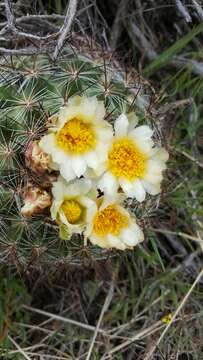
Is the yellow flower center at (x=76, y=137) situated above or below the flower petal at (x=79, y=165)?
above

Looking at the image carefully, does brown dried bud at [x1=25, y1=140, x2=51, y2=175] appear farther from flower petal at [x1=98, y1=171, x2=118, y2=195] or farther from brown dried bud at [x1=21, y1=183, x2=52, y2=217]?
flower petal at [x1=98, y1=171, x2=118, y2=195]

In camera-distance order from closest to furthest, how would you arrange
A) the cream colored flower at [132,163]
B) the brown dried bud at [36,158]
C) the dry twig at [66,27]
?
the brown dried bud at [36,158] < the cream colored flower at [132,163] < the dry twig at [66,27]

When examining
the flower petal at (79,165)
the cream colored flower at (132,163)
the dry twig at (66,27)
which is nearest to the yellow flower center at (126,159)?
the cream colored flower at (132,163)

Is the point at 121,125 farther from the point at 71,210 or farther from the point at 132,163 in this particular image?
the point at 71,210

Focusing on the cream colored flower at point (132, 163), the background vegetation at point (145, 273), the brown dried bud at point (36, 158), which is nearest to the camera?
the brown dried bud at point (36, 158)

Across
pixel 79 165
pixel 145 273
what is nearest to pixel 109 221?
pixel 79 165

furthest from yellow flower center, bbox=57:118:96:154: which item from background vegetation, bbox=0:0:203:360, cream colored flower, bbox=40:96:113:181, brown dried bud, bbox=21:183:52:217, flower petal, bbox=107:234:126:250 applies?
background vegetation, bbox=0:0:203:360

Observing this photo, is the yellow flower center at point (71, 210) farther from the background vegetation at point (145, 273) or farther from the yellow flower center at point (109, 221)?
the background vegetation at point (145, 273)

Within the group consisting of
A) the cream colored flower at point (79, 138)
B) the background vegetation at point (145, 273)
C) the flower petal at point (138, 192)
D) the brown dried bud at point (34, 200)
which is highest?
the cream colored flower at point (79, 138)
